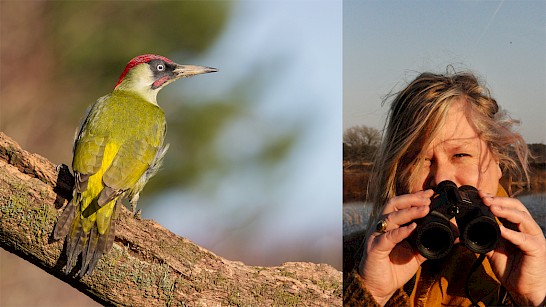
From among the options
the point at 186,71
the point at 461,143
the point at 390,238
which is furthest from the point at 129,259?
the point at 461,143

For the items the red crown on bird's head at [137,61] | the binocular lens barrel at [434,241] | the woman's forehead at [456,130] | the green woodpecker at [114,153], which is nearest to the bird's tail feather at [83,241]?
the green woodpecker at [114,153]

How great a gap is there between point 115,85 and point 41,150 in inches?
15.8

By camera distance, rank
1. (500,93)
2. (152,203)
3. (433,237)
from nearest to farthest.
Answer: (433,237), (500,93), (152,203)

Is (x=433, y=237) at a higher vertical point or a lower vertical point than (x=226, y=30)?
lower

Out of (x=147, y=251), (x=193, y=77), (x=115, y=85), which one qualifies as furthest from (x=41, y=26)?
(x=147, y=251)

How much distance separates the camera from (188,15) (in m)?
3.34

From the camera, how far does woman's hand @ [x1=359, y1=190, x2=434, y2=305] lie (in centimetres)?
291

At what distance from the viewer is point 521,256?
2.84 m

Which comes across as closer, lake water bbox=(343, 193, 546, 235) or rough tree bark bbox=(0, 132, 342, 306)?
rough tree bark bbox=(0, 132, 342, 306)

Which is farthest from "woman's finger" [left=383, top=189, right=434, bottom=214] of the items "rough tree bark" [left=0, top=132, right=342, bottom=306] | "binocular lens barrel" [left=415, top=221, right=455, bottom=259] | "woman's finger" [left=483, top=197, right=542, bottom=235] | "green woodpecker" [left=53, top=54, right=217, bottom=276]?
"green woodpecker" [left=53, top=54, right=217, bottom=276]

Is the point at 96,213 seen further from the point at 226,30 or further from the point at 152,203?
the point at 226,30

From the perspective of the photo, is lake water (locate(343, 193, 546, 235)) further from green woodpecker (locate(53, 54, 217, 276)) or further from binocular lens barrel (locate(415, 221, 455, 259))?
green woodpecker (locate(53, 54, 217, 276))

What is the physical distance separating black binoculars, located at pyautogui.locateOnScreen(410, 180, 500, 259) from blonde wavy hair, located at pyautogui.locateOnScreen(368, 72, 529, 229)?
250mm

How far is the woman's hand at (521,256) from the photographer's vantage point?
9.20 ft
